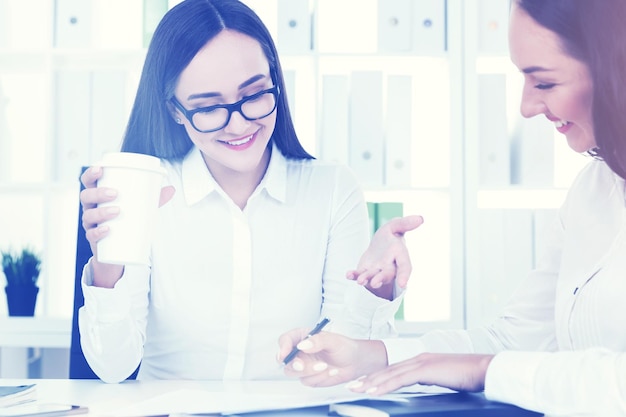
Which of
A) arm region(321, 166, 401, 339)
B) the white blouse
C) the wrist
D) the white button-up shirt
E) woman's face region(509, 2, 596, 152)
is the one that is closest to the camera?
the white blouse

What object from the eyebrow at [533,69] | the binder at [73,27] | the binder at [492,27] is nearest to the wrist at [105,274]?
the eyebrow at [533,69]

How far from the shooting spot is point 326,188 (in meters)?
1.72

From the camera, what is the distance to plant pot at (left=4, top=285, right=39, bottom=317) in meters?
2.54

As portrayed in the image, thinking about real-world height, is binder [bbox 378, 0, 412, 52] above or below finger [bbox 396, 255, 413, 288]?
above

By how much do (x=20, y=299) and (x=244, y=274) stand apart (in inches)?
49.7

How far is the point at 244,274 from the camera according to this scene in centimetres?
161

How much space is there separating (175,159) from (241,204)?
0.59ft

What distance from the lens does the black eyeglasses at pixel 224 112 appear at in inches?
58.6

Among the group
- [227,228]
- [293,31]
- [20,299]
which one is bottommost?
[20,299]

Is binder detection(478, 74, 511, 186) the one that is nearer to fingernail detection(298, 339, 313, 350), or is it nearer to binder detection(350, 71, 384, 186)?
binder detection(350, 71, 384, 186)

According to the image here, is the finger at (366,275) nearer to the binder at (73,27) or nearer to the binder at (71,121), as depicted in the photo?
the binder at (71,121)

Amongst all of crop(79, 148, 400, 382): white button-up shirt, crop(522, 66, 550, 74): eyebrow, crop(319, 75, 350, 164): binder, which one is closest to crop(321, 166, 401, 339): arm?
crop(79, 148, 400, 382): white button-up shirt

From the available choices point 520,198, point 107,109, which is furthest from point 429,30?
point 107,109

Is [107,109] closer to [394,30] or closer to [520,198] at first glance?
[394,30]
